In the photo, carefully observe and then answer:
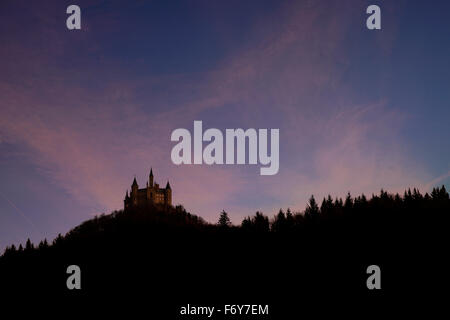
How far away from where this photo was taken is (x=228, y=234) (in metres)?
145

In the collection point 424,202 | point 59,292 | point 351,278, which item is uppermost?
point 424,202

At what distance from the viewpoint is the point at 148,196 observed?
7534 inches

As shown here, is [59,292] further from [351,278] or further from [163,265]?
[351,278]

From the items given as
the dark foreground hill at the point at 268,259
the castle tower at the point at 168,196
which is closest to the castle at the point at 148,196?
the castle tower at the point at 168,196

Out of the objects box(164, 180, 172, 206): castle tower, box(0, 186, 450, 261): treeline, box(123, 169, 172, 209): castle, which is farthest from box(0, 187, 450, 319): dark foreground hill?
box(164, 180, 172, 206): castle tower

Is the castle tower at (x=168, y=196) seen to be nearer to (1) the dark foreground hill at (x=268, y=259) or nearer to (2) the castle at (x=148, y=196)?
(2) the castle at (x=148, y=196)

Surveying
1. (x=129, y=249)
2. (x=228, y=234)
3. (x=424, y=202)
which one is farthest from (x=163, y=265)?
(x=424, y=202)

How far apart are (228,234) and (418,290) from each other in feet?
249

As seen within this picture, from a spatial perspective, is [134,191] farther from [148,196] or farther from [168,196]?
[168,196]

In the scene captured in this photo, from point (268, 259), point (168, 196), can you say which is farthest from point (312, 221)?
point (168, 196)

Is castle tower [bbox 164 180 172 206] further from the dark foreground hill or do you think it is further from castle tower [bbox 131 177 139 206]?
the dark foreground hill

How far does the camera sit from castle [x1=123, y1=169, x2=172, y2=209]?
628 feet

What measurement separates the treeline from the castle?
15.6 ft

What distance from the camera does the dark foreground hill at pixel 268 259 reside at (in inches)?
3467
